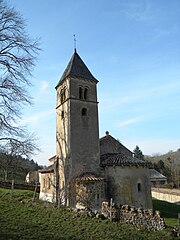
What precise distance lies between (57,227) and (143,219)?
4.92 meters

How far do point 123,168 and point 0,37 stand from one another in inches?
537

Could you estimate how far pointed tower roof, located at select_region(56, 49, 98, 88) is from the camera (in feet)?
74.7

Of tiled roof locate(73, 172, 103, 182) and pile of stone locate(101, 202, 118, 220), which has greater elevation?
tiled roof locate(73, 172, 103, 182)

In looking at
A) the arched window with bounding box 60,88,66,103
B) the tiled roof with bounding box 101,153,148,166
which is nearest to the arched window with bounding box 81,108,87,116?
the arched window with bounding box 60,88,66,103

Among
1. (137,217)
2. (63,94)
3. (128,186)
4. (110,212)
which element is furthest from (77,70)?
(137,217)

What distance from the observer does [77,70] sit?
23469mm

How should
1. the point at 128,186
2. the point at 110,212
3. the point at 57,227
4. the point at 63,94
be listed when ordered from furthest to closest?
the point at 63,94
the point at 128,186
the point at 110,212
the point at 57,227

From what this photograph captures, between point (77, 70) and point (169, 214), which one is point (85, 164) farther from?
point (169, 214)

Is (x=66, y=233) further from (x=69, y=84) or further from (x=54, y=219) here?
(x=69, y=84)

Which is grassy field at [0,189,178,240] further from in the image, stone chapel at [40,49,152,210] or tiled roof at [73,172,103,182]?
stone chapel at [40,49,152,210]

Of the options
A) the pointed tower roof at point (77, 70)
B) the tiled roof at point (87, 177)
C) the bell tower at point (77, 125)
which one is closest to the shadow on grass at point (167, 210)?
the tiled roof at point (87, 177)

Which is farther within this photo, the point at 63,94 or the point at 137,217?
the point at 63,94

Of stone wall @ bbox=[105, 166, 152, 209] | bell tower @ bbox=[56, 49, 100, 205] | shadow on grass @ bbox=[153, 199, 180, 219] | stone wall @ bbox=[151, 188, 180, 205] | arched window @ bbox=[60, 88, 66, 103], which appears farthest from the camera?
stone wall @ bbox=[151, 188, 180, 205]

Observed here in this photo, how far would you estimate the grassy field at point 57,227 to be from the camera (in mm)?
11742
